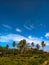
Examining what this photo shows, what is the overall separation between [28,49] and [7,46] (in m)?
12.5

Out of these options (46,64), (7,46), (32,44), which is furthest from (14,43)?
(46,64)

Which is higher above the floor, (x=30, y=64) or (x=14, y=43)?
(x=14, y=43)

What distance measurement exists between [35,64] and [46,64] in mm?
1554

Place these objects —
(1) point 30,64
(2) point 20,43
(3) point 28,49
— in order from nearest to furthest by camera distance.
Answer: (1) point 30,64 < (2) point 20,43 < (3) point 28,49

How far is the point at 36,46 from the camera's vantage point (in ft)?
276

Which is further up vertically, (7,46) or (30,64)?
(7,46)

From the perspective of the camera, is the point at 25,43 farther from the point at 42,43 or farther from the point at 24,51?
the point at 42,43

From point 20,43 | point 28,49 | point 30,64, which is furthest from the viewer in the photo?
point 28,49

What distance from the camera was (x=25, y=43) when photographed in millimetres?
70000

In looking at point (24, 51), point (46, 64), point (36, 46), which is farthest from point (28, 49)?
point (46, 64)

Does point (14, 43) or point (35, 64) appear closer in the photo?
point (35, 64)

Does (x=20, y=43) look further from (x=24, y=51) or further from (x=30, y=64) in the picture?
(x=30, y=64)

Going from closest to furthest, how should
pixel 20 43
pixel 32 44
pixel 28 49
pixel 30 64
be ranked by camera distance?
pixel 30 64 < pixel 20 43 < pixel 28 49 < pixel 32 44

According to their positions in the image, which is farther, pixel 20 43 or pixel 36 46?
pixel 36 46
